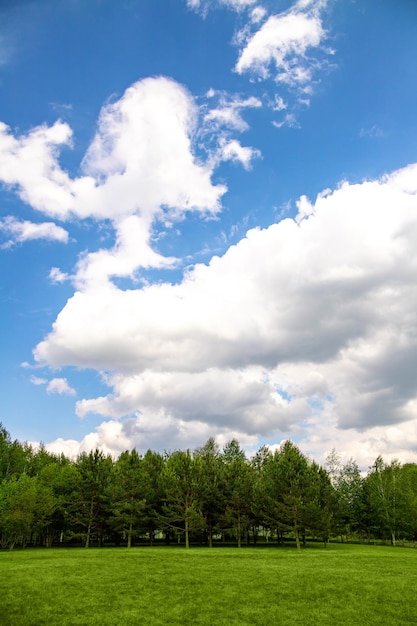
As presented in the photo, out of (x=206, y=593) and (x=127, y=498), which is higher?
(x=127, y=498)

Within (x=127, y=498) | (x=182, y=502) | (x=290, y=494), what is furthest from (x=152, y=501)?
(x=290, y=494)

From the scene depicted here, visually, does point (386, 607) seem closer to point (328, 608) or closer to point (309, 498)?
point (328, 608)

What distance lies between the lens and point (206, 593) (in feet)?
84.1

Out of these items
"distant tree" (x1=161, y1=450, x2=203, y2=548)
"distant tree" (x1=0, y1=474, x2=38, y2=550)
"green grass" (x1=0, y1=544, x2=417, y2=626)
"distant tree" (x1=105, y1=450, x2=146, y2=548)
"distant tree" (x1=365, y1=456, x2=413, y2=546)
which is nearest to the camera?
"green grass" (x1=0, y1=544, x2=417, y2=626)

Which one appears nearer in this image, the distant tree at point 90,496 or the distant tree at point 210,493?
the distant tree at point 210,493

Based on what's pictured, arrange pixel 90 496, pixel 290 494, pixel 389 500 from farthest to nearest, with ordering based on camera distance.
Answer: pixel 389 500 → pixel 90 496 → pixel 290 494

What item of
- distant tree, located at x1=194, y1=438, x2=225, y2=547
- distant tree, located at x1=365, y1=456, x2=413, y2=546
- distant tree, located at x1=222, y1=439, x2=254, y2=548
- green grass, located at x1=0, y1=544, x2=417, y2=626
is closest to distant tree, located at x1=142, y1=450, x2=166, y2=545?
distant tree, located at x1=194, y1=438, x2=225, y2=547

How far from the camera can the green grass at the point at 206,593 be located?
2102 cm

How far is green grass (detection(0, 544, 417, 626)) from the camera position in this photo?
68.9ft

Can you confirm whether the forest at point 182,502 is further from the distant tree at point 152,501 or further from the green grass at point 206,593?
the green grass at point 206,593

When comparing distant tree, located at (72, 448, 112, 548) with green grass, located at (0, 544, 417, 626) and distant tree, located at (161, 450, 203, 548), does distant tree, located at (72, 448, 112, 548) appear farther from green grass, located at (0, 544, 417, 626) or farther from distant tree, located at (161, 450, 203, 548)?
green grass, located at (0, 544, 417, 626)

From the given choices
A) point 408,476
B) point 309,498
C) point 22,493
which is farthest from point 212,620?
point 408,476

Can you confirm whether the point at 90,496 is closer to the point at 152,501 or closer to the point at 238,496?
the point at 152,501

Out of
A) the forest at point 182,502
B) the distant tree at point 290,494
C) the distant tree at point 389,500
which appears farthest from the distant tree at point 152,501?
the distant tree at point 389,500
